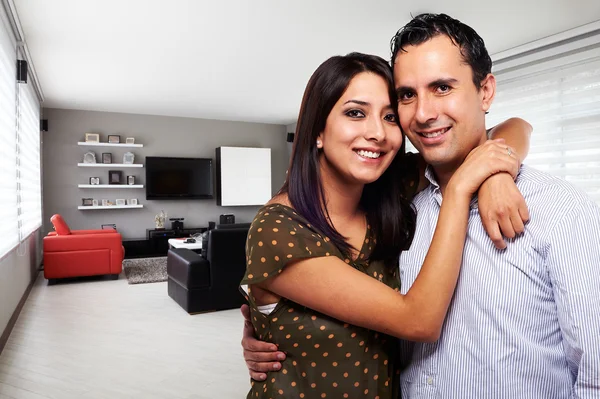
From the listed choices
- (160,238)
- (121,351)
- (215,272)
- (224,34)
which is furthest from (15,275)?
(160,238)

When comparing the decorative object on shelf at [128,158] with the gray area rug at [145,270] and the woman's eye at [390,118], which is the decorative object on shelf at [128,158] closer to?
the gray area rug at [145,270]

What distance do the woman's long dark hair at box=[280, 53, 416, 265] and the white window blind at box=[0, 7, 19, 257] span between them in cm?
355

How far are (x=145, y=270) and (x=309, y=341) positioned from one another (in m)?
6.50

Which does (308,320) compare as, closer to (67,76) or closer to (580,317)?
(580,317)

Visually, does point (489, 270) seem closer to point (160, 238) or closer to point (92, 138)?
point (160, 238)

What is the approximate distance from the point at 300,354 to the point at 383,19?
155 inches

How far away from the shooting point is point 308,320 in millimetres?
1095

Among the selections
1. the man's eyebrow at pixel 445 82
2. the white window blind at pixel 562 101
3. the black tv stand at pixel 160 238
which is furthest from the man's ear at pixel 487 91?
the black tv stand at pixel 160 238

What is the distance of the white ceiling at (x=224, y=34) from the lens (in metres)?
3.98

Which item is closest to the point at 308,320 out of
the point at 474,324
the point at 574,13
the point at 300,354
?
the point at 300,354

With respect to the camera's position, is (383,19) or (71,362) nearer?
(71,362)

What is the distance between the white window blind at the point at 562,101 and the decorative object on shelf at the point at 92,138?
7.07 metres

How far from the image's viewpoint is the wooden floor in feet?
9.65

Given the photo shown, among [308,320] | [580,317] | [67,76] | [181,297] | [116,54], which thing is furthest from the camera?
[67,76]
